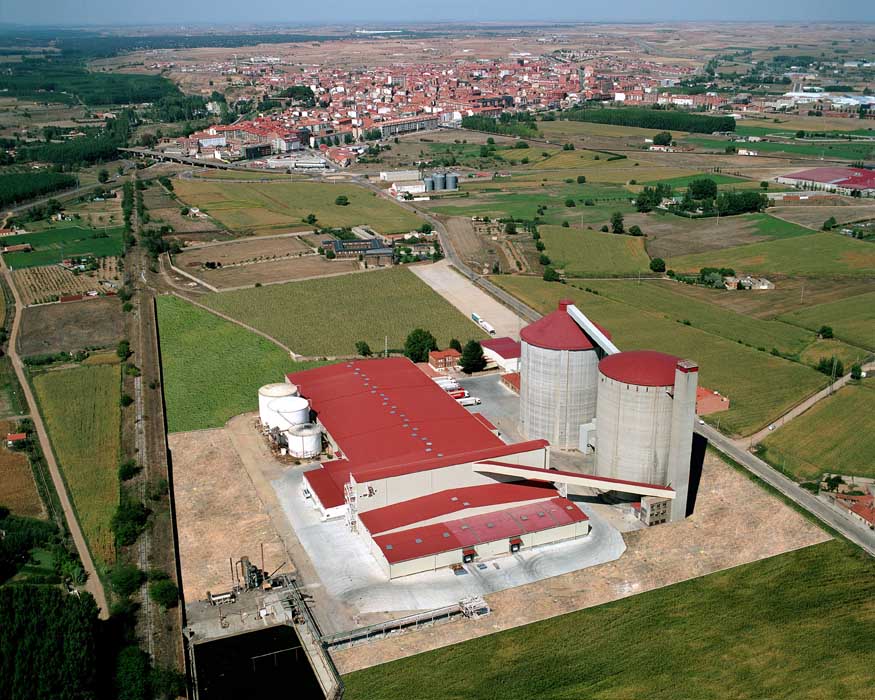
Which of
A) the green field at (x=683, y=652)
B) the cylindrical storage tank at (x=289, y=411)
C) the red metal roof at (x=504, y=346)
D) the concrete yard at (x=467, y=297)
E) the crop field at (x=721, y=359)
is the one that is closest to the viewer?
the green field at (x=683, y=652)

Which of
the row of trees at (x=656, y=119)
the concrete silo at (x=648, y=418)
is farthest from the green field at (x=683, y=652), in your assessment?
the row of trees at (x=656, y=119)

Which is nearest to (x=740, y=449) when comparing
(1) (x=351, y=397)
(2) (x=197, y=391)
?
(1) (x=351, y=397)

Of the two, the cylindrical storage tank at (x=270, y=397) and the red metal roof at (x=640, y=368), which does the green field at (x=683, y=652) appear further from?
the cylindrical storage tank at (x=270, y=397)

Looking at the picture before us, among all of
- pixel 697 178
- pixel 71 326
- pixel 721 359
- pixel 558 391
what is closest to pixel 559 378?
pixel 558 391

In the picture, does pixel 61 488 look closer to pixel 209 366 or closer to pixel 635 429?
pixel 209 366

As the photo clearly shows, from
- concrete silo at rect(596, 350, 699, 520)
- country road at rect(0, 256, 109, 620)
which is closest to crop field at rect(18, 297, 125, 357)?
country road at rect(0, 256, 109, 620)

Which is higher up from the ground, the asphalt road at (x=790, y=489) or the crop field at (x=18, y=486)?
the asphalt road at (x=790, y=489)

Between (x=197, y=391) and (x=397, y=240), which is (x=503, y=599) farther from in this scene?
(x=397, y=240)
